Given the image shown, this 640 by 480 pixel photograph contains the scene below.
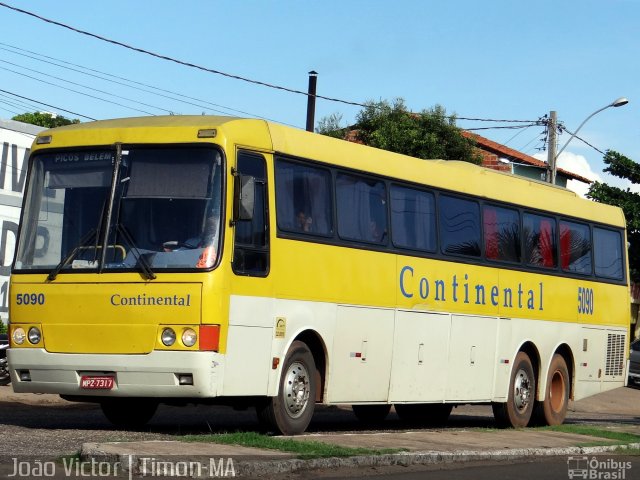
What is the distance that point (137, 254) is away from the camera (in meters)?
13.3

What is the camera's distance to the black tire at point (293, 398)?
14.0m

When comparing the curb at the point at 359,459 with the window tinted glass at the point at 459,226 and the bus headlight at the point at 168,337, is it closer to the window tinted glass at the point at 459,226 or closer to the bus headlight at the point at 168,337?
the bus headlight at the point at 168,337

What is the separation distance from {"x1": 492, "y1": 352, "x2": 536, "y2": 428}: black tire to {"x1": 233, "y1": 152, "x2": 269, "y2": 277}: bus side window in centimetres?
653

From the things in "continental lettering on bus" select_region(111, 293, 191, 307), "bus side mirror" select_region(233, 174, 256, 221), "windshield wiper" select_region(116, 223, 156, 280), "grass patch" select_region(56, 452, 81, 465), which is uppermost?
"bus side mirror" select_region(233, 174, 256, 221)

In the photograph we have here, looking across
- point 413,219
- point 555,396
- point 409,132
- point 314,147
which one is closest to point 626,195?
point 409,132

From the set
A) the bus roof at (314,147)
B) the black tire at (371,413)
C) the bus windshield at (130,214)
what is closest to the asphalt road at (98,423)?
the black tire at (371,413)

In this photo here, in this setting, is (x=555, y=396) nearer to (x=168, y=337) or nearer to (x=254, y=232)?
(x=254, y=232)

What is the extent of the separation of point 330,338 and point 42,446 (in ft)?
13.9

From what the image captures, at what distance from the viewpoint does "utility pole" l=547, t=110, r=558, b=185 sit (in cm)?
3825

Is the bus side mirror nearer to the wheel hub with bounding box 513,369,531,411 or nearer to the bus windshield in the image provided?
the bus windshield

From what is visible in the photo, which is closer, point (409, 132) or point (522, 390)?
point (522, 390)

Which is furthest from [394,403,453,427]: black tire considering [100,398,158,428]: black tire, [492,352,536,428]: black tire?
[100,398,158,428]: black tire

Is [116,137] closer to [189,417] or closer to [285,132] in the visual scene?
[285,132]

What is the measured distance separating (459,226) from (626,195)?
31999 mm
